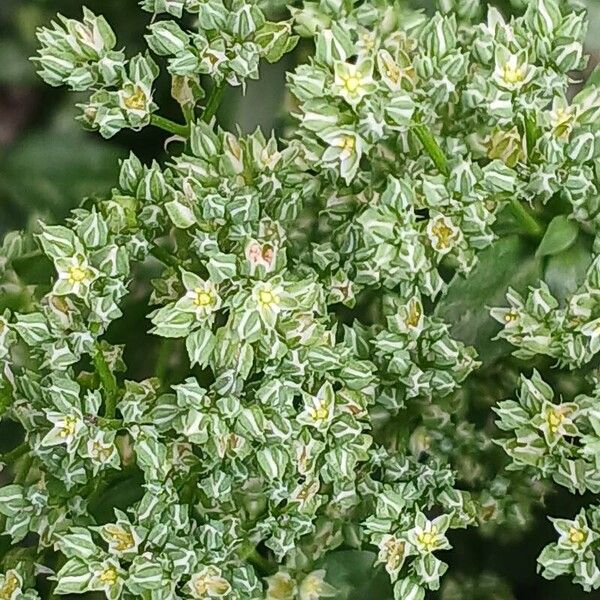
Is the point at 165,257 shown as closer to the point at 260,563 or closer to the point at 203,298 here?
the point at 203,298

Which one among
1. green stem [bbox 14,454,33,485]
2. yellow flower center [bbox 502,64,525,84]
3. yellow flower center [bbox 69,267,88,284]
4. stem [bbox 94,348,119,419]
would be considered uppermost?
yellow flower center [bbox 502,64,525,84]

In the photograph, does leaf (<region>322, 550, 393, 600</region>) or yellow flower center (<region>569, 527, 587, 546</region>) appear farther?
leaf (<region>322, 550, 393, 600</region>)

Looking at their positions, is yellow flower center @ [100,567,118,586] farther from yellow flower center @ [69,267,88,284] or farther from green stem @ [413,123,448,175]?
green stem @ [413,123,448,175]

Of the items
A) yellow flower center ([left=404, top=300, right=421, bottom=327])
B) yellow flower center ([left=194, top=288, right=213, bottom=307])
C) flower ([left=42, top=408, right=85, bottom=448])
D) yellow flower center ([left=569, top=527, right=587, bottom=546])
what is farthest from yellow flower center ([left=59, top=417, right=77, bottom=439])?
yellow flower center ([left=569, top=527, right=587, bottom=546])

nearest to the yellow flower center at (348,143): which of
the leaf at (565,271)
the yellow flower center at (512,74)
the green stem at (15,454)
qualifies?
the yellow flower center at (512,74)

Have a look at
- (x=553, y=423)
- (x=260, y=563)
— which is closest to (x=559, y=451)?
(x=553, y=423)

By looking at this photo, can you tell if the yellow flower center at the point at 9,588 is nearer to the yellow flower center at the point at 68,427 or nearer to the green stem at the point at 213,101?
the yellow flower center at the point at 68,427

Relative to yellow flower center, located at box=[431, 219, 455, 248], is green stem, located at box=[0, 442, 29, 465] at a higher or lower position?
lower

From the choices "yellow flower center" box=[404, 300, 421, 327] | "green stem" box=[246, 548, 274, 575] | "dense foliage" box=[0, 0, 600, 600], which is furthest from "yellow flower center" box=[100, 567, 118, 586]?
"yellow flower center" box=[404, 300, 421, 327]
